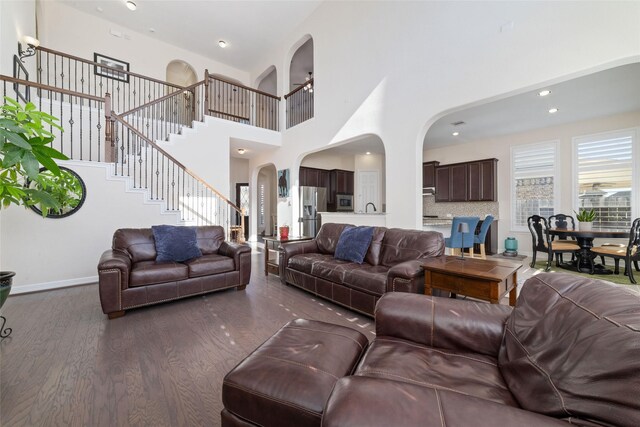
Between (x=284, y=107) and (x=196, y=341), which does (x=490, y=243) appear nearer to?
(x=284, y=107)

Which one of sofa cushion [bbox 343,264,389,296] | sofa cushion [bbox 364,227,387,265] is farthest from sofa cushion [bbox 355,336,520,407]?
sofa cushion [bbox 364,227,387,265]

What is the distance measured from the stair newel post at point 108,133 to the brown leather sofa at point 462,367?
15.3 feet

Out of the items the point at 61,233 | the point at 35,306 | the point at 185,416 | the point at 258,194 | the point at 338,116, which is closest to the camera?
the point at 185,416

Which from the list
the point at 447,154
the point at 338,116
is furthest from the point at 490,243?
the point at 338,116

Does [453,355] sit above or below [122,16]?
below

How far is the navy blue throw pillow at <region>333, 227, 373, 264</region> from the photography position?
11.0 feet

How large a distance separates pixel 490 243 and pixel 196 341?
22.5 feet

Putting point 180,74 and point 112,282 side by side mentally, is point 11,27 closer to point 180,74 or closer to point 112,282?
point 112,282

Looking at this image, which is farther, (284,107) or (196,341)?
(284,107)

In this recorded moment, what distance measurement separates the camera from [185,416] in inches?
58.8

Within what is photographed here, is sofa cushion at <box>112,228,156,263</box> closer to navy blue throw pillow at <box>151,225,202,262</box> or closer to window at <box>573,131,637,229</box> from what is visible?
navy blue throw pillow at <box>151,225,202,262</box>

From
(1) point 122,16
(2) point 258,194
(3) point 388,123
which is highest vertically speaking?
(1) point 122,16

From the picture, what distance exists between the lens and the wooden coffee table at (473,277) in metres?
2.09

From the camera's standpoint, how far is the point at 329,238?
3971 millimetres
